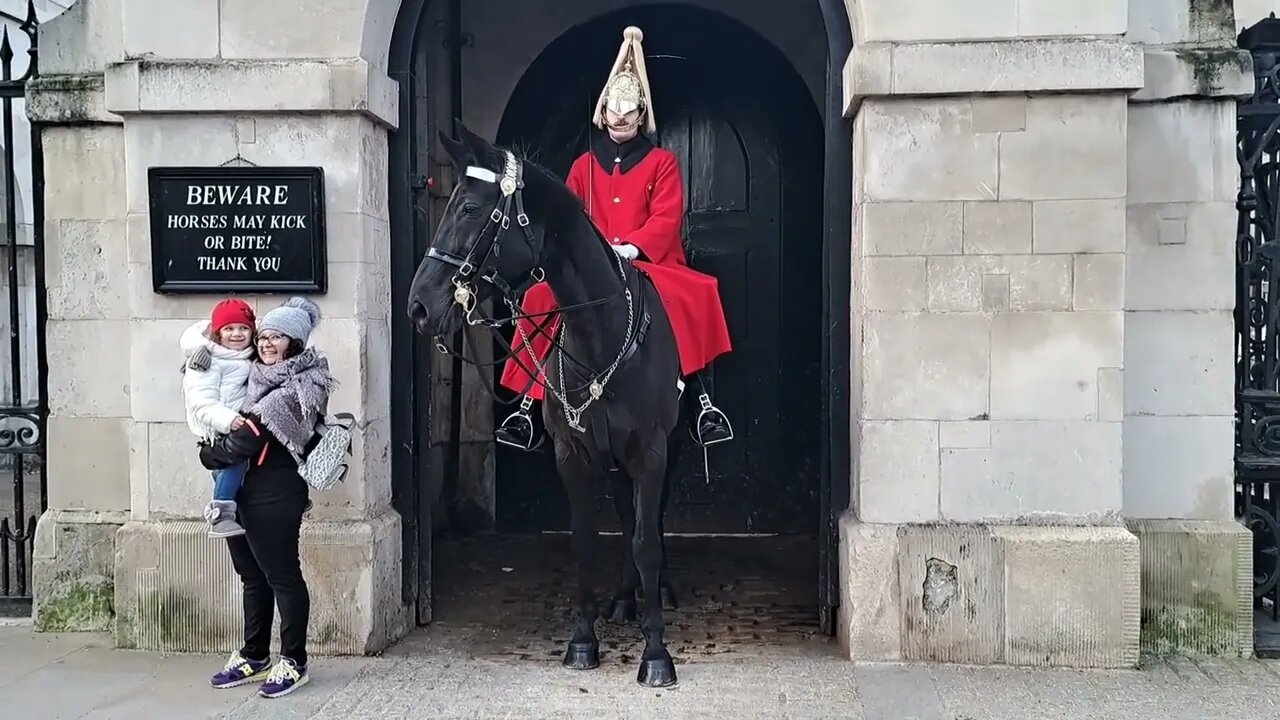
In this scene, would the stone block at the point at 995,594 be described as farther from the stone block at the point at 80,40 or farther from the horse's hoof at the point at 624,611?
the stone block at the point at 80,40

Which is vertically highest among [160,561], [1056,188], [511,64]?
[511,64]

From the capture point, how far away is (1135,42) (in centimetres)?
497

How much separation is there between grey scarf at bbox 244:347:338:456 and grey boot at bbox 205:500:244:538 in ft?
1.11

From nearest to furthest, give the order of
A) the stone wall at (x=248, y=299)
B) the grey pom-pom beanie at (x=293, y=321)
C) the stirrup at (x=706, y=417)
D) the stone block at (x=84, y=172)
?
1. the grey pom-pom beanie at (x=293, y=321)
2. the stone wall at (x=248, y=299)
3. the stirrup at (x=706, y=417)
4. the stone block at (x=84, y=172)

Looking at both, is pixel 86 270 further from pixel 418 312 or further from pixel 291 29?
pixel 418 312

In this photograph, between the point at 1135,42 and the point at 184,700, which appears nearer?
the point at 184,700

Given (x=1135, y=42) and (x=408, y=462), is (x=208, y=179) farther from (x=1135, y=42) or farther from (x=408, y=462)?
(x=1135, y=42)

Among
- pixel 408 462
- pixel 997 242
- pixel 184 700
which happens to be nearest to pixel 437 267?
pixel 408 462

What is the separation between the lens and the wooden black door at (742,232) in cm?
749

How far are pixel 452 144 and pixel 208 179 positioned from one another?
65.4 inches

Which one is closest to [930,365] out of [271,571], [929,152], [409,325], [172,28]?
[929,152]

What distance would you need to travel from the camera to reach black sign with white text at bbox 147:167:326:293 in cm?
491

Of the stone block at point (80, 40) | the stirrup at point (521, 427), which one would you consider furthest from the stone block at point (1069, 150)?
the stone block at point (80, 40)

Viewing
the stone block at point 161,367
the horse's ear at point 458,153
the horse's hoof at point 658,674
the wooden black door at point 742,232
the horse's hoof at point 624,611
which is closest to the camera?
the horse's ear at point 458,153
